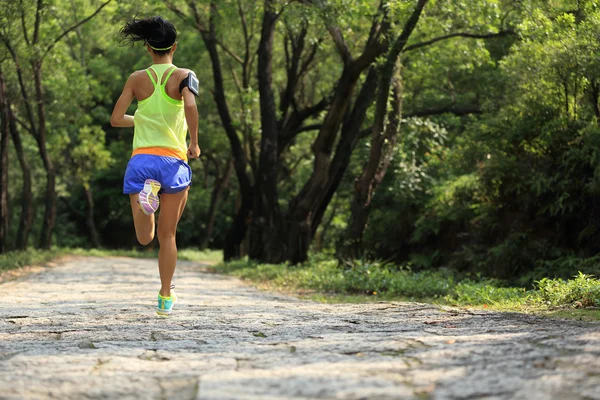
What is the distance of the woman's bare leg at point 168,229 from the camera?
655 centimetres

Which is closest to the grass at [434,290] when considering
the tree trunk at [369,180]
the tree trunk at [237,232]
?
the tree trunk at [369,180]

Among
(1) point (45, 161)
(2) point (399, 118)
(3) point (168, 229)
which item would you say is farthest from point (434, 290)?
(1) point (45, 161)

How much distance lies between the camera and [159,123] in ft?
21.3

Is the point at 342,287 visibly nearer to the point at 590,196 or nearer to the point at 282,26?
the point at 590,196

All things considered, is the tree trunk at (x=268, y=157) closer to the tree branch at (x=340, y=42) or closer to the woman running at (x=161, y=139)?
the tree branch at (x=340, y=42)

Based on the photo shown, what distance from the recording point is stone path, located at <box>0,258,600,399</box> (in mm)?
3432

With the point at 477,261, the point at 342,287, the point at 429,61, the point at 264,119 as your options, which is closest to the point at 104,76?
the point at 264,119

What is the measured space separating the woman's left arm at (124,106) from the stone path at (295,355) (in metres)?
1.68

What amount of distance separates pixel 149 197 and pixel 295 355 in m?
2.35

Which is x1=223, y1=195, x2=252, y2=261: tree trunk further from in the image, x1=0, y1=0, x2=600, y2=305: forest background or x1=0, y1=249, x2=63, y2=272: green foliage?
x1=0, y1=249, x2=63, y2=272: green foliage

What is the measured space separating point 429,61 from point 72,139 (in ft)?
60.5

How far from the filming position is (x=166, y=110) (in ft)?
21.5

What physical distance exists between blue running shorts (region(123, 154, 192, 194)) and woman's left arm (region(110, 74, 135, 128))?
483 millimetres

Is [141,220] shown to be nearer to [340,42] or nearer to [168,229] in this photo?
[168,229]
